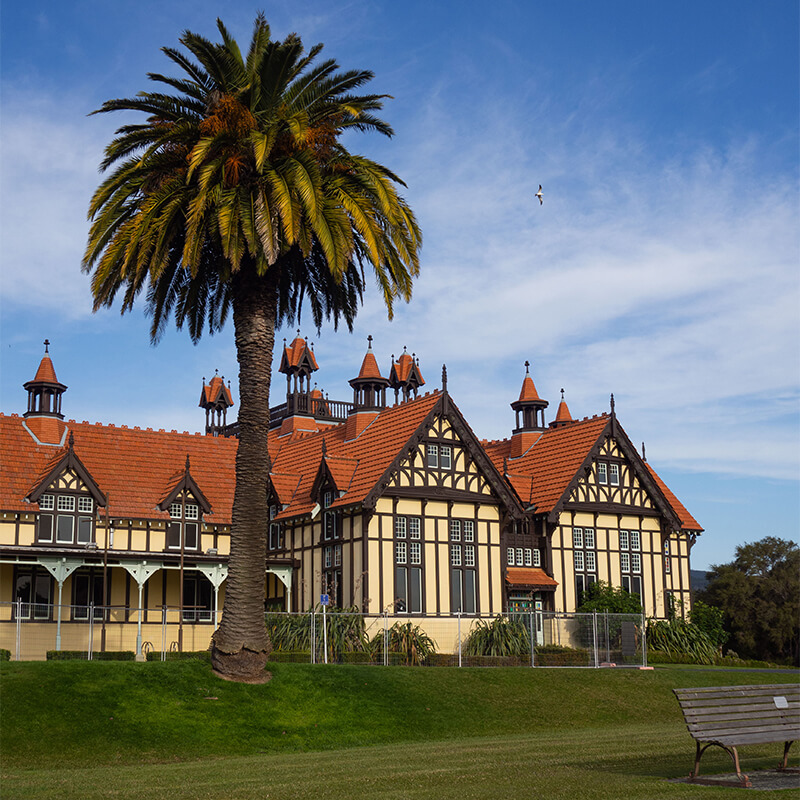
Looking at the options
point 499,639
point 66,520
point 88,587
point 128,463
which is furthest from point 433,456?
point 88,587

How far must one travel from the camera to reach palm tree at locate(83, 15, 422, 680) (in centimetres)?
2517

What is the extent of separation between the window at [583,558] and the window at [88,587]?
21456 mm

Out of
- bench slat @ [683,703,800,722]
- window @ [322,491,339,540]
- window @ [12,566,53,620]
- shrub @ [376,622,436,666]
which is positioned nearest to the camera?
bench slat @ [683,703,800,722]

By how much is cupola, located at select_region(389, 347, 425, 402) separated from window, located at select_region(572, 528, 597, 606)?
52.6 feet

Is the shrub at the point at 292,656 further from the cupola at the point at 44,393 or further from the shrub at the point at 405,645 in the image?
the cupola at the point at 44,393

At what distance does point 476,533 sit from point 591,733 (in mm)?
21054

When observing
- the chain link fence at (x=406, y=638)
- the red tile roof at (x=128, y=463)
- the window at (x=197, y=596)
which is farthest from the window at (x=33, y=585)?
the window at (x=197, y=596)

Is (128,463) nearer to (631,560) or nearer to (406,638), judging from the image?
(406,638)

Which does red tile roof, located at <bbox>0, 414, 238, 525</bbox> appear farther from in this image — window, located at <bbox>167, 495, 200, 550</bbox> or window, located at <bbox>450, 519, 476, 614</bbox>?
window, located at <bbox>450, 519, 476, 614</bbox>

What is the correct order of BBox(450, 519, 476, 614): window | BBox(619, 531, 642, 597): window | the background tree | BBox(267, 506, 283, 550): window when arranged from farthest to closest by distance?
the background tree, BBox(619, 531, 642, 597): window, BBox(267, 506, 283, 550): window, BBox(450, 519, 476, 614): window

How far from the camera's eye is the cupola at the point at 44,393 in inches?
1861

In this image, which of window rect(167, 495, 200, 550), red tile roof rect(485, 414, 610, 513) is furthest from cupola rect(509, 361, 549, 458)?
window rect(167, 495, 200, 550)

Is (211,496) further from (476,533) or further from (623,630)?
(623,630)

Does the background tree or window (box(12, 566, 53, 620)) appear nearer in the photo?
window (box(12, 566, 53, 620))
